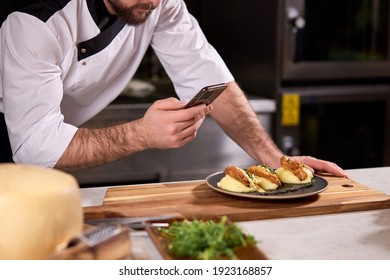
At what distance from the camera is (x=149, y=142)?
1.81 meters

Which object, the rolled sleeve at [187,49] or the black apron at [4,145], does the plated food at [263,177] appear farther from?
the black apron at [4,145]

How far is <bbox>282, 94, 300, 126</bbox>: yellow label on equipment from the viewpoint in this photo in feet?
9.91

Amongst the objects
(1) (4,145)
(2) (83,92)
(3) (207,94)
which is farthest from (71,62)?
(3) (207,94)

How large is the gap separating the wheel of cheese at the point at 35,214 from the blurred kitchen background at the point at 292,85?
179cm

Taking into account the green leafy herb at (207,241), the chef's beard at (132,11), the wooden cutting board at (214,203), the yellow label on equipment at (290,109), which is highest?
the chef's beard at (132,11)

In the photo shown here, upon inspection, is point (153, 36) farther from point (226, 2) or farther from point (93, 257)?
point (93, 257)

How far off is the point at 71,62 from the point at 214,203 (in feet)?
2.47

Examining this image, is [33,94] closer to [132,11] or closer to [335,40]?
[132,11]

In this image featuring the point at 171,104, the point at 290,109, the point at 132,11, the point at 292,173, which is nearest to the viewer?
the point at 292,173

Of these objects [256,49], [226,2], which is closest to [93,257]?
[256,49]

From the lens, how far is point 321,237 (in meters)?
1.27

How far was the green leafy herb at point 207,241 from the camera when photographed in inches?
42.5

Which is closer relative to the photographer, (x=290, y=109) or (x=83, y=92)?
(x=83, y=92)

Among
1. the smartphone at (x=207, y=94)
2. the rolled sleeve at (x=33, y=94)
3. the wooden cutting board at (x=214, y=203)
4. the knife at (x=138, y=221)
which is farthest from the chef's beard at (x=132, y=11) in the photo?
the knife at (x=138, y=221)
